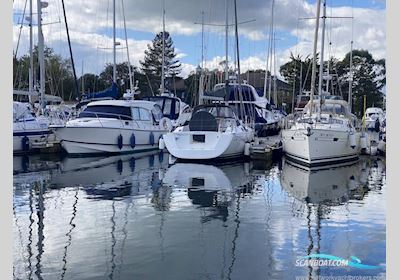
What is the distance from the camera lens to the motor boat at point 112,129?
74.1 feet

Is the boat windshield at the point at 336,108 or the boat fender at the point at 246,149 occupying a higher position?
the boat windshield at the point at 336,108

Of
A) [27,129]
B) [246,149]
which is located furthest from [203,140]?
[27,129]

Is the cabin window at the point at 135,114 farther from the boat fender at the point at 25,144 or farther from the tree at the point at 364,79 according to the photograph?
the tree at the point at 364,79

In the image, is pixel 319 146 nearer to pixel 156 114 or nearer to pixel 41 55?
pixel 156 114

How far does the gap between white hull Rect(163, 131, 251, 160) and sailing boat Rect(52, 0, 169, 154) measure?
4487 mm

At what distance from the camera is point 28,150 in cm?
2350

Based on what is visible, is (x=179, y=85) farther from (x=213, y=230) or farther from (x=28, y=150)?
(x=213, y=230)

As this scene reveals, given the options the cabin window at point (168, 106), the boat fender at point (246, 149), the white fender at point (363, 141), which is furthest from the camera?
the cabin window at point (168, 106)

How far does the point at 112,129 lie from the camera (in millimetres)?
23344

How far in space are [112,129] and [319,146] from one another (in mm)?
10317

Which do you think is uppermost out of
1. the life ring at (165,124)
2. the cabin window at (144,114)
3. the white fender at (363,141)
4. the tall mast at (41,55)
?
the tall mast at (41,55)

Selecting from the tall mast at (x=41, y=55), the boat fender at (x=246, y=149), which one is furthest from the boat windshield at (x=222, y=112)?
the tall mast at (x=41, y=55)

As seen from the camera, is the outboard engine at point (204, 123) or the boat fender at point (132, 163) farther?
the outboard engine at point (204, 123)

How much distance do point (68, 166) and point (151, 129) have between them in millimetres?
8088
